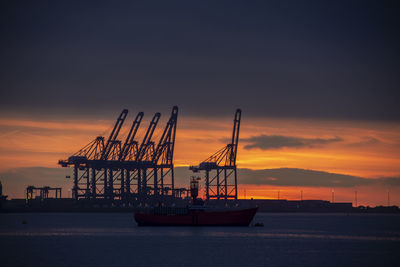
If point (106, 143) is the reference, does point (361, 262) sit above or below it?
below

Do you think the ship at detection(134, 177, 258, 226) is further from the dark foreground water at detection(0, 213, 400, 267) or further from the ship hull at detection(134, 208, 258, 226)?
the dark foreground water at detection(0, 213, 400, 267)

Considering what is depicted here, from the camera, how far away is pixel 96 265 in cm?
Answer: 5738

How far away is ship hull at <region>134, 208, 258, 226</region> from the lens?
99000 mm

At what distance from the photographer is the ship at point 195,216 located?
98.1 m

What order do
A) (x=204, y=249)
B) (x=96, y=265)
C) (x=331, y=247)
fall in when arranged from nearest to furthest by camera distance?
(x=96, y=265)
(x=204, y=249)
(x=331, y=247)

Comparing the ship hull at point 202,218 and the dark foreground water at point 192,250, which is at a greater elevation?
the ship hull at point 202,218

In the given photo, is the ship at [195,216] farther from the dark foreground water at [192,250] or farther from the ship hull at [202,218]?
the dark foreground water at [192,250]

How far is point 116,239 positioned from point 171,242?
9.67m

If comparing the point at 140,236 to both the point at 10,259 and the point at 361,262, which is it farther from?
the point at 361,262

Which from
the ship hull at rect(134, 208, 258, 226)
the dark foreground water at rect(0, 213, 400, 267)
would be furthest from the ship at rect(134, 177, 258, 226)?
the dark foreground water at rect(0, 213, 400, 267)

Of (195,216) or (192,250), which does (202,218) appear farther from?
(192,250)

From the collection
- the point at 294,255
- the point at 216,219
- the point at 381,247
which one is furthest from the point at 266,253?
the point at 216,219

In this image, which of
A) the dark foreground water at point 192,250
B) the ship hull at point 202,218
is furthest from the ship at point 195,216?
the dark foreground water at point 192,250

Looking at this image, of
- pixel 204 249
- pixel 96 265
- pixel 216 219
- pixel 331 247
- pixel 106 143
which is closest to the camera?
pixel 96 265
